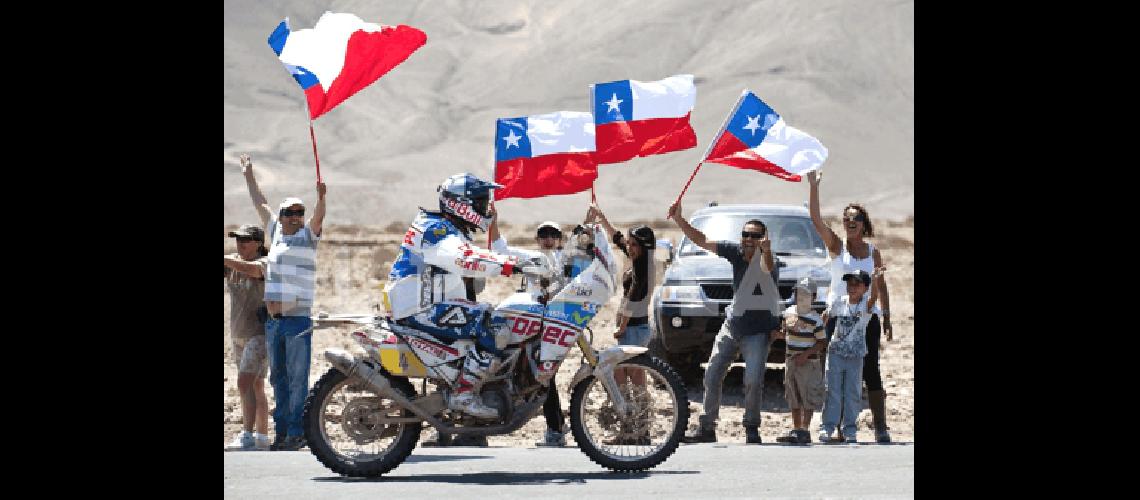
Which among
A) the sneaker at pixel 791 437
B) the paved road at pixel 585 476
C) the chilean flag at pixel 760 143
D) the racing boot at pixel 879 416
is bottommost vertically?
the paved road at pixel 585 476

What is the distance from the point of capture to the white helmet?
10.1 meters

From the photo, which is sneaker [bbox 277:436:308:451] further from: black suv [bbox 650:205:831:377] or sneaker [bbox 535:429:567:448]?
black suv [bbox 650:205:831:377]

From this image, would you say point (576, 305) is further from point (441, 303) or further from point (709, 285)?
point (709, 285)

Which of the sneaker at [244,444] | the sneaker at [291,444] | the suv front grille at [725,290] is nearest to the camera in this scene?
the sneaker at [291,444]

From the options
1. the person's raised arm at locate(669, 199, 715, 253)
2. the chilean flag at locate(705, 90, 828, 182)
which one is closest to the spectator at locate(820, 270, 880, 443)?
the person's raised arm at locate(669, 199, 715, 253)

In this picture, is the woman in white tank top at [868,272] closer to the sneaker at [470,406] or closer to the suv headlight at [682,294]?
the sneaker at [470,406]

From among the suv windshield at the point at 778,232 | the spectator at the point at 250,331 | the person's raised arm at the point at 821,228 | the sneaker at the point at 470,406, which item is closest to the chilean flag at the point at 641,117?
the person's raised arm at the point at 821,228

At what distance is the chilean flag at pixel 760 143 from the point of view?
13383 mm

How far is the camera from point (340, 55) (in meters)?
12.2

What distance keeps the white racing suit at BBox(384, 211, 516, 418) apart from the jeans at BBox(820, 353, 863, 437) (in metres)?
3.21

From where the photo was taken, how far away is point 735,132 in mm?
13586

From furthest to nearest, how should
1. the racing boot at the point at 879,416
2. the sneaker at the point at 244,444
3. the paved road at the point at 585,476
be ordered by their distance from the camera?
the racing boot at the point at 879,416
the sneaker at the point at 244,444
the paved road at the point at 585,476

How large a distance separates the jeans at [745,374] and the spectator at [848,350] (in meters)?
0.50
